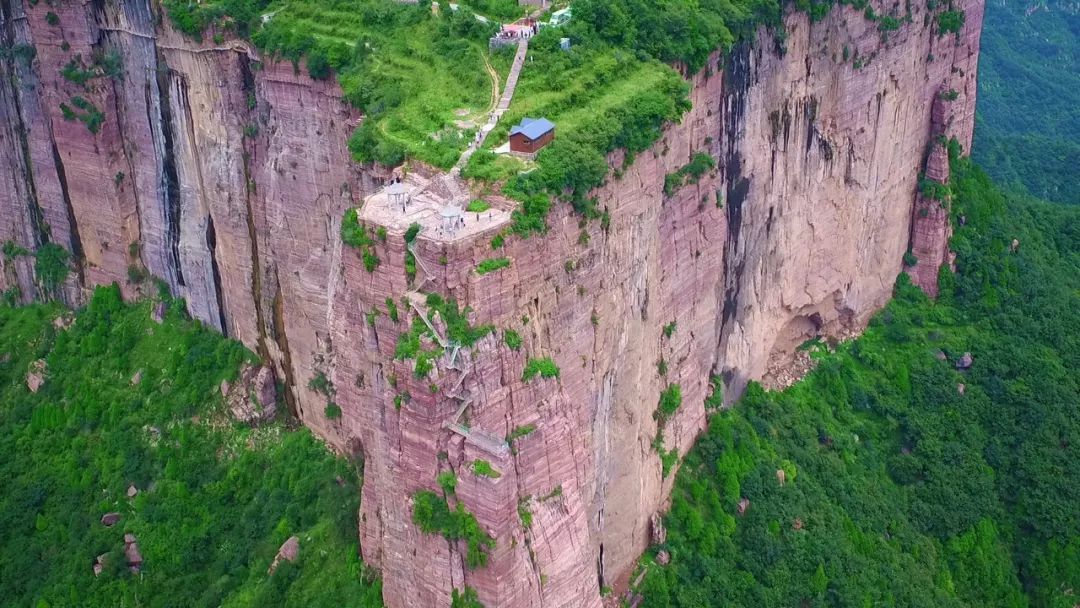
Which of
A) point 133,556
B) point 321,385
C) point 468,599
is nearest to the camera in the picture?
point 468,599

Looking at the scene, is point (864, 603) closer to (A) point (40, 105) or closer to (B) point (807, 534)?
(B) point (807, 534)

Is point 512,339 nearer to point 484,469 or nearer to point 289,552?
point 484,469

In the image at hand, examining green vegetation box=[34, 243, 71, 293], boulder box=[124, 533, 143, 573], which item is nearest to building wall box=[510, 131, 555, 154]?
boulder box=[124, 533, 143, 573]

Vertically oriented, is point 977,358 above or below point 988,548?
above

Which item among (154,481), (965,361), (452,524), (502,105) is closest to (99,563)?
(154,481)

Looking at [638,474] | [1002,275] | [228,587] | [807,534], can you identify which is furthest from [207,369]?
[1002,275]

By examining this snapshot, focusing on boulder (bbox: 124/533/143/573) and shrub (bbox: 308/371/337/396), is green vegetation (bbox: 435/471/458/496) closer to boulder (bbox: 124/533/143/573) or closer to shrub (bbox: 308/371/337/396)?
shrub (bbox: 308/371/337/396)
